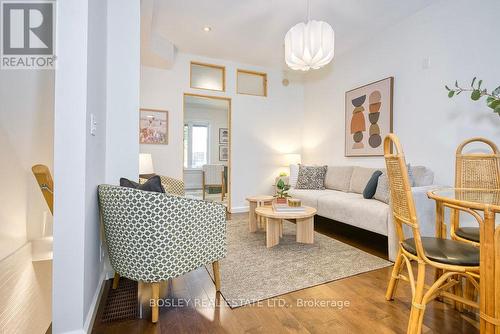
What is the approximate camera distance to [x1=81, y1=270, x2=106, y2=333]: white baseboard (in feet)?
4.22

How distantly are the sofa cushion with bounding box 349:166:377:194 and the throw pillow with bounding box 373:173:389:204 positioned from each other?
0.45 metres

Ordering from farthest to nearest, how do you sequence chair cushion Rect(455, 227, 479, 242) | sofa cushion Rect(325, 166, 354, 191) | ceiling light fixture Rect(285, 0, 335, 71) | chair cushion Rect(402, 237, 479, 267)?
1. sofa cushion Rect(325, 166, 354, 191)
2. ceiling light fixture Rect(285, 0, 335, 71)
3. chair cushion Rect(455, 227, 479, 242)
4. chair cushion Rect(402, 237, 479, 267)

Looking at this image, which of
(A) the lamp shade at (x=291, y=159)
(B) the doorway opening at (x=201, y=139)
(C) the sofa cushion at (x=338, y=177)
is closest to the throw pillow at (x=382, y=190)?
(C) the sofa cushion at (x=338, y=177)

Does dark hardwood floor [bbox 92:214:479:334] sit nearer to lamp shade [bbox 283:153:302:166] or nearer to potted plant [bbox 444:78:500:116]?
potted plant [bbox 444:78:500:116]

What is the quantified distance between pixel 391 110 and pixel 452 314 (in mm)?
2632

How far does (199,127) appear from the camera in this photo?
7.63m

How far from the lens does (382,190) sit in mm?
2881

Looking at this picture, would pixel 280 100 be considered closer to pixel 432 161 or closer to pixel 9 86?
pixel 432 161

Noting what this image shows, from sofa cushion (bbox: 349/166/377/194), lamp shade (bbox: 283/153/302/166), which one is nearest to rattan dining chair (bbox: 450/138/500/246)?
sofa cushion (bbox: 349/166/377/194)

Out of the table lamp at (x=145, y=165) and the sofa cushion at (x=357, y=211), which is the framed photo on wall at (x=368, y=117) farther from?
the table lamp at (x=145, y=165)

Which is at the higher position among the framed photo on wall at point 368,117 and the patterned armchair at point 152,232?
the framed photo on wall at point 368,117

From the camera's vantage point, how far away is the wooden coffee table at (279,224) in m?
2.55

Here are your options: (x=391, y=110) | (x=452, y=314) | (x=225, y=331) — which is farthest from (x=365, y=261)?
(x=391, y=110)

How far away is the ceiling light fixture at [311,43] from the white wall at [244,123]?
2.12 metres
